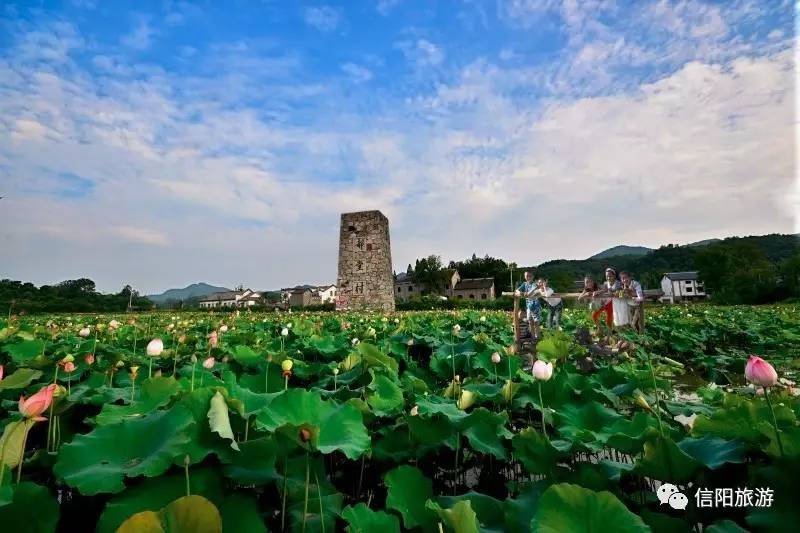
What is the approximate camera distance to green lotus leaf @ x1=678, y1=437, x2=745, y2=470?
3.14ft

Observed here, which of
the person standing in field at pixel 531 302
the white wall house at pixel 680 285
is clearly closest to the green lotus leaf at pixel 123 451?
the person standing in field at pixel 531 302

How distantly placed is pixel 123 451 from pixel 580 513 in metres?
1.02

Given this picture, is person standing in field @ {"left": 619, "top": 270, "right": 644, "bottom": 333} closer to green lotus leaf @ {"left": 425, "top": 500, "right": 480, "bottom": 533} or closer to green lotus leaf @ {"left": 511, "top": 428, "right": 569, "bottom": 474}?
green lotus leaf @ {"left": 511, "top": 428, "right": 569, "bottom": 474}

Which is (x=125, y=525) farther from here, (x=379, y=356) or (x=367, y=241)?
(x=367, y=241)

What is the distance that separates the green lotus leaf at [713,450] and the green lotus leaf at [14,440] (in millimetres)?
1536

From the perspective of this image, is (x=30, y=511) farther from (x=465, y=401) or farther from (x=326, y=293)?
(x=326, y=293)

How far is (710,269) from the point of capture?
4419 cm

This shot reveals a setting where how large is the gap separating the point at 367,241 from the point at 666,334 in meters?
14.3

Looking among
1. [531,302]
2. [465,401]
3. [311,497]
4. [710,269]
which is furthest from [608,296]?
[710,269]

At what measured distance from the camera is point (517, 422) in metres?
1.89

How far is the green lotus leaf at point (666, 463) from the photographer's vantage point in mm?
944

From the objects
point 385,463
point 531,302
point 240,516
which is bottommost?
point 385,463

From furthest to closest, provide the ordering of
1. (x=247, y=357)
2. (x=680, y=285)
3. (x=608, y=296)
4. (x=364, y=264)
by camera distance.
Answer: (x=680, y=285), (x=364, y=264), (x=608, y=296), (x=247, y=357)

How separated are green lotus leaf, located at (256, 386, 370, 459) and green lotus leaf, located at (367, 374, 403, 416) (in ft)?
0.97
